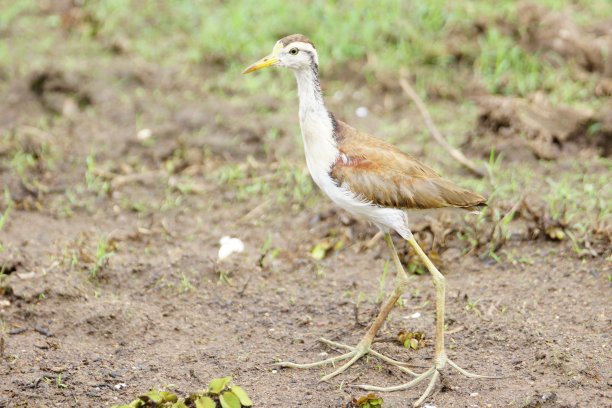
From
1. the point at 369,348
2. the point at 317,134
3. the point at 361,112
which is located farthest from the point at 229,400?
the point at 361,112

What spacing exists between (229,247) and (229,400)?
80.6 inches

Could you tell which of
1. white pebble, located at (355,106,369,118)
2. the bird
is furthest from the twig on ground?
the bird

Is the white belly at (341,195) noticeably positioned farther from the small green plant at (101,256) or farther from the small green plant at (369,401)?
the small green plant at (101,256)

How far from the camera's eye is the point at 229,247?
646 centimetres

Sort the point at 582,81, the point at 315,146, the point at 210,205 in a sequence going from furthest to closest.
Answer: the point at 582,81, the point at 210,205, the point at 315,146

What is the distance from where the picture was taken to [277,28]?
9031mm

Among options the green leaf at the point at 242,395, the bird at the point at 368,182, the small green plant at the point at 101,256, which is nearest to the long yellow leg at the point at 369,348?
the bird at the point at 368,182

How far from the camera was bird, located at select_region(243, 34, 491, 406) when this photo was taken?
5062mm

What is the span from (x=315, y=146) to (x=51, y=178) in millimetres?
2921

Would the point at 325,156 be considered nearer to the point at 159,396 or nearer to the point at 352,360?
the point at 352,360

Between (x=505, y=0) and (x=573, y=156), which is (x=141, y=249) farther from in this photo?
(x=505, y=0)

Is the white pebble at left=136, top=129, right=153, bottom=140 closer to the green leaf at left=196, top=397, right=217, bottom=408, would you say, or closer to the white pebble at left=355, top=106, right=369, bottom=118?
the white pebble at left=355, top=106, right=369, bottom=118

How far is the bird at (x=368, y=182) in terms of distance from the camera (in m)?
5.06

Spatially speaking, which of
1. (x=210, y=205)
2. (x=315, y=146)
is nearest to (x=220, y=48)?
(x=210, y=205)
